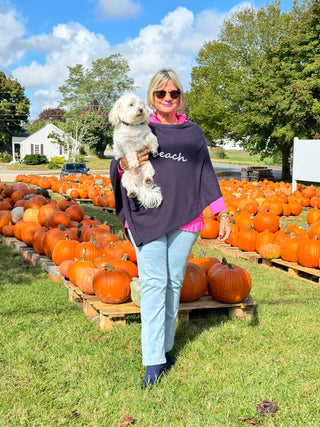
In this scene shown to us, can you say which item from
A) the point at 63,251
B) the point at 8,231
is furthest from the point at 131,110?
the point at 8,231

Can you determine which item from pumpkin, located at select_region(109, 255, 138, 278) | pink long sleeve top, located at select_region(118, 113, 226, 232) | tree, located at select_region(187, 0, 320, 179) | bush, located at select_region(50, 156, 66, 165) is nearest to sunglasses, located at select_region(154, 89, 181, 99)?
pink long sleeve top, located at select_region(118, 113, 226, 232)

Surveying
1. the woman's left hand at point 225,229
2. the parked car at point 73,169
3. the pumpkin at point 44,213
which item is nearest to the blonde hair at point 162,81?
the woman's left hand at point 225,229

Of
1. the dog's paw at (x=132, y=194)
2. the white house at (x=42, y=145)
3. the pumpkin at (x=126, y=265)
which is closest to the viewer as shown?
the dog's paw at (x=132, y=194)

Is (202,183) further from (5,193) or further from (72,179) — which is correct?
(72,179)

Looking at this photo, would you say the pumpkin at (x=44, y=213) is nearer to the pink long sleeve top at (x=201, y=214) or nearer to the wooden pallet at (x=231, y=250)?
the wooden pallet at (x=231, y=250)

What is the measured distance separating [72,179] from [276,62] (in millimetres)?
12515

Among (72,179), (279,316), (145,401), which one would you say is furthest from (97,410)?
(72,179)

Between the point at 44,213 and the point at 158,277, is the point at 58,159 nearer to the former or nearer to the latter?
the point at 44,213

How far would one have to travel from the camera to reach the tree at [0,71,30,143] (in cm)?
5684

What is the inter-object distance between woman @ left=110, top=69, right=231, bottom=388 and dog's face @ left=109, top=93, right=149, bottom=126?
0.20 metres

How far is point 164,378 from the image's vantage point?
304 cm

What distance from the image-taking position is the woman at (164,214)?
9.58 feet

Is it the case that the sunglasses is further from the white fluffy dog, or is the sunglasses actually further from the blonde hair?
the white fluffy dog

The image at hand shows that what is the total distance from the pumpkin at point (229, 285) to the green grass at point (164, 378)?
→ 0.21 m
